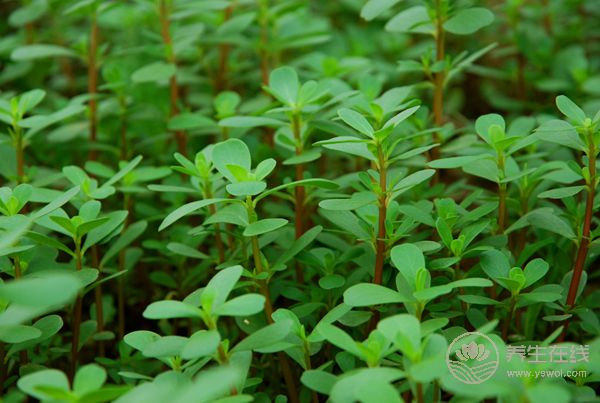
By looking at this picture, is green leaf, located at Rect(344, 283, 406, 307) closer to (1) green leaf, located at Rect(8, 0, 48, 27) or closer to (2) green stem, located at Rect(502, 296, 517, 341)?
(2) green stem, located at Rect(502, 296, 517, 341)

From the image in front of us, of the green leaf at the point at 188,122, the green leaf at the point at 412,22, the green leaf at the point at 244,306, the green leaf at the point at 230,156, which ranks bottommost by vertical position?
the green leaf at the point at 244,306

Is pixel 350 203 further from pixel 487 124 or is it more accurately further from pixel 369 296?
pixel 487 124

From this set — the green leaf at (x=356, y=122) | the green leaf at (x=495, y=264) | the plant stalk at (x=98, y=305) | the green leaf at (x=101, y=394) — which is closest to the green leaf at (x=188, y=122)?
the plant stalk at (x=98, y=305)

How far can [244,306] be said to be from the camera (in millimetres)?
918

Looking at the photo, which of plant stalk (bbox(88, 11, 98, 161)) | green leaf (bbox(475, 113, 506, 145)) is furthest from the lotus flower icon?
plant stalk (bbox(88, 11, 98, 161))

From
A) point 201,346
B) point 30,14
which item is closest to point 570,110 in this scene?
point 201,346

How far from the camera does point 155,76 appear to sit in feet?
5.35

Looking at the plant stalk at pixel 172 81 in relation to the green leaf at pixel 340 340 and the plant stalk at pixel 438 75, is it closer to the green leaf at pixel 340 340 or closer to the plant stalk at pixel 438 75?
the plant stalk at pixel 438 75

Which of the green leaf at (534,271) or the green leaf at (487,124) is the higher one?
the green leaf at (487,124)

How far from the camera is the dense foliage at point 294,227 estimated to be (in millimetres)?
941

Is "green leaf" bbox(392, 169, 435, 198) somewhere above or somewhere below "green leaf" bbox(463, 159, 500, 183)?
above

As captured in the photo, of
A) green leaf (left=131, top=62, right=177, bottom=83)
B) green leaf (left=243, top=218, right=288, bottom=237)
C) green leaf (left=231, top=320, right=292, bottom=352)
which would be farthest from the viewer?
green leaf (left=131, top=62, right=177, bottom=83)

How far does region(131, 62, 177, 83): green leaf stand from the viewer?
1.63 metres

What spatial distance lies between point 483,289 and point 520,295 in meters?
0.15
